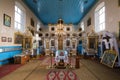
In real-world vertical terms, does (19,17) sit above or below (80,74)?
above

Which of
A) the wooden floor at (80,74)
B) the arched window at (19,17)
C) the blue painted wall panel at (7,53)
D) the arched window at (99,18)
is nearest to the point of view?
the wooden floor at (80,74)

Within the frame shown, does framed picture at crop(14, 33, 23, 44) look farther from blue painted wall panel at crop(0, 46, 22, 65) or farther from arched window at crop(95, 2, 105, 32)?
arched window at crop(95, 2, 105, 32)

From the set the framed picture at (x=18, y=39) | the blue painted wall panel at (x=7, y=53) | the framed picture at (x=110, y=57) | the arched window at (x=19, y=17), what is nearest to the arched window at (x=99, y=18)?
the framed picture at (x=110, y=57)

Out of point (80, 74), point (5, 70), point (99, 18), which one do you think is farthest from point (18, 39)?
point (99, 18)

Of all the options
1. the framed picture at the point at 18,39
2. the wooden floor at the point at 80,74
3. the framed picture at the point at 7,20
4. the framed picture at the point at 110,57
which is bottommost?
the wooden floor at the point at 80,74

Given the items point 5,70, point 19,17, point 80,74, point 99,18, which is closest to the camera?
point 80,74

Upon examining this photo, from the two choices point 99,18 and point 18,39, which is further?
point 99,18

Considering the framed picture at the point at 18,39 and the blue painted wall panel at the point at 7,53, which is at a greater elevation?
the framed picture at the point at 18,39

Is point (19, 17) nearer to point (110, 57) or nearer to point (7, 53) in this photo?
point (7, 53)

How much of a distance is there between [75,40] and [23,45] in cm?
1092

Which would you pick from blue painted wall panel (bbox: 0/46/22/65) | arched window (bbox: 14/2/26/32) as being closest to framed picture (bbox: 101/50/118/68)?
blue painted wall panel (bbox: 0/46/22/65)

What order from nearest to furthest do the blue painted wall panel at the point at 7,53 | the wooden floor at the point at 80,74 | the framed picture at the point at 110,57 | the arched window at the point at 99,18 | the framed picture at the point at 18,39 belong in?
the wooden floor at the point at 80,74 < the framed picture at the point at 110,57 < the blue painted wall panel at the point at 7,53 < the framed picture at the point at 18,39 < the arched window at the point at 99,18

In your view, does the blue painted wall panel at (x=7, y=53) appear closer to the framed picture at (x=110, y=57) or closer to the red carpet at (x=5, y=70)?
the red carpet at (x=5, y=70)

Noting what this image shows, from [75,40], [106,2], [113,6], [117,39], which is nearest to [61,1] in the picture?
[106,2]
